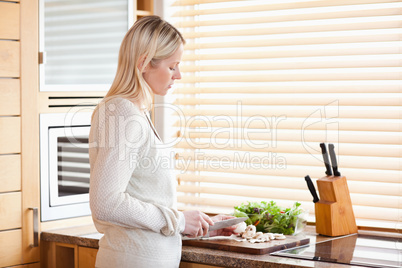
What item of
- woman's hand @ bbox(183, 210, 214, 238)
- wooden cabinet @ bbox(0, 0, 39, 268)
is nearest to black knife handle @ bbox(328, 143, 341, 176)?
woman's hand @ bbox(183, 210, 214, 238)

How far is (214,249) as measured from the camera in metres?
1.86

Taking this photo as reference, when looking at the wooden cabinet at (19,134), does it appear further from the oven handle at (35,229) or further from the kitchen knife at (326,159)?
the kitchen knife at (326,159)

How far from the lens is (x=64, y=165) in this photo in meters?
2.23

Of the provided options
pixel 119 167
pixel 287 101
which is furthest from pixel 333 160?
pixel 119 167

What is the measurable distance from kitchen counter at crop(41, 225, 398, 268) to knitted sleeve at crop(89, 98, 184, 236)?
0.24m

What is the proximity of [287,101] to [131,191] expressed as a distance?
0.95 metres

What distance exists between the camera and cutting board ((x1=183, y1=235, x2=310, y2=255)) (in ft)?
5.90

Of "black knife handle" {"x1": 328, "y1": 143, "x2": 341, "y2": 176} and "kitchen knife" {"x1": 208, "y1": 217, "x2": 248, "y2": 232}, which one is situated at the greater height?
"black knife handle" {"x1": 328, "y1": 143, "x2": 341, "y2": 176}

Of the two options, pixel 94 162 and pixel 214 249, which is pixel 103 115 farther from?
pixel 214 249

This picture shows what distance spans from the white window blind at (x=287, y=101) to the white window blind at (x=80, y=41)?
0.35 metres

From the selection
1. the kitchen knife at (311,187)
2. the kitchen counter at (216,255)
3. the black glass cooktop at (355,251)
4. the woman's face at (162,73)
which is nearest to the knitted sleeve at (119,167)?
the woman's face at (162,73)

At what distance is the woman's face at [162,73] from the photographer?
1644 millimetres

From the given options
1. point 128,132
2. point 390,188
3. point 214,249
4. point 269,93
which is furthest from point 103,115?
point 390,188

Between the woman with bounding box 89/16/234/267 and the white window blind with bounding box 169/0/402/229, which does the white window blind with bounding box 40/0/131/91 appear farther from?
the woman with bounding box 89/16/234/267
